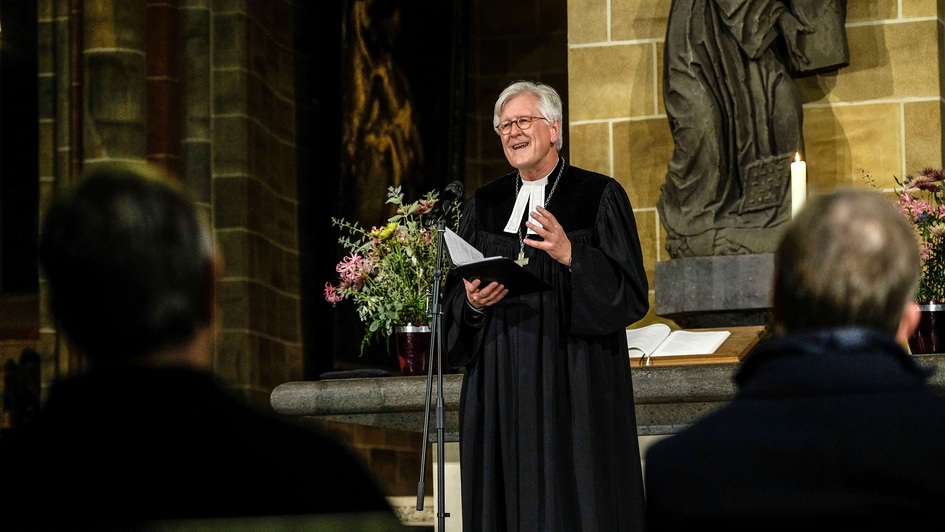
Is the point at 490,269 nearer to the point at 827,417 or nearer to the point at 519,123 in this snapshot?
the point at 519,123

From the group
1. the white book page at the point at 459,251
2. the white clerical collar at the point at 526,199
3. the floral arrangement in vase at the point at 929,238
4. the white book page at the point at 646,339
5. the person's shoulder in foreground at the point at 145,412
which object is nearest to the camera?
the person's shoulder in foreground at the point at 145,412

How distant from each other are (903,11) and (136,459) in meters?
5.60

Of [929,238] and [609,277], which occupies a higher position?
[929,238]

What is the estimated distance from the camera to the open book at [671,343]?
5480 mm

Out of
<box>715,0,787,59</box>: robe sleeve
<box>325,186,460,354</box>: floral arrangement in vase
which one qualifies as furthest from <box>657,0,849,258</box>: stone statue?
<box>325,186,460,354</box>: floral arrangement in vase

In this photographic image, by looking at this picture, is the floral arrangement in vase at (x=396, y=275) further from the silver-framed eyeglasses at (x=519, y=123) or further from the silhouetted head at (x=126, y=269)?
the silhouetted head at (x=126, y=269)

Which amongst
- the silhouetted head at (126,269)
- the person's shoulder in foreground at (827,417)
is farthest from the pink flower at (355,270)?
the silhouetted head at (126,269)

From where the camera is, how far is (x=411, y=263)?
564 cm

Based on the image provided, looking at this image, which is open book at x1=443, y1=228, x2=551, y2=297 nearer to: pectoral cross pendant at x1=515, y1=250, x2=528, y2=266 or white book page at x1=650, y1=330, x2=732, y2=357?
pectoral cross pendant at x1=515, y1=250, x2=528, y2=266

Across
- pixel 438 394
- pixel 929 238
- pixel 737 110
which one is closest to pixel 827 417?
pixel 438 394

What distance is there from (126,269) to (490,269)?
2.72 m

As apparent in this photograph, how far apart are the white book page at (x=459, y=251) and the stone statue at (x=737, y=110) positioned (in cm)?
189

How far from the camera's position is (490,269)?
14.2 feet

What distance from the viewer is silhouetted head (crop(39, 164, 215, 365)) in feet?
5.36
